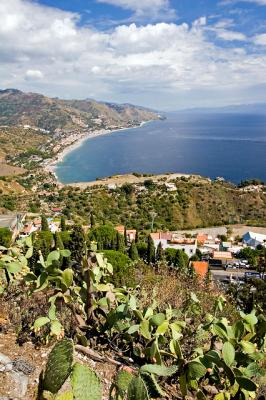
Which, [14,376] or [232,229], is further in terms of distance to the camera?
[232,229]

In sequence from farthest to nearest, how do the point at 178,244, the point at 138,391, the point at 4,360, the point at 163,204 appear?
1. the point at 163,204
2. the point at 178,244
3. the point at 4,360
4. the point at 138,391

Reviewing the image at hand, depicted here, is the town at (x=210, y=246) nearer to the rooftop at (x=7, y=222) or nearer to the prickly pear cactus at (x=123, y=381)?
the rooftop at (x=7, y=222)

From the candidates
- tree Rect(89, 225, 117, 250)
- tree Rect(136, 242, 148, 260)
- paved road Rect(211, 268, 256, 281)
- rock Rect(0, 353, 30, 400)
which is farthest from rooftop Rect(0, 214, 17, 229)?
rock Rect(0, 353, 30, 400)

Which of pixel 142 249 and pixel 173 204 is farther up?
pixel 142 249

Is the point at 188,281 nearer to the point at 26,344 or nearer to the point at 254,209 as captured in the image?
the point at 26,344

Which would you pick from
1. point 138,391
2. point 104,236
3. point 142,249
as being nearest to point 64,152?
point 104,236

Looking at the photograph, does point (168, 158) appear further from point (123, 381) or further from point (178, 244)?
point (123, 381)

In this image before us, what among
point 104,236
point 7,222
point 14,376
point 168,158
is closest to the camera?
point 14,376

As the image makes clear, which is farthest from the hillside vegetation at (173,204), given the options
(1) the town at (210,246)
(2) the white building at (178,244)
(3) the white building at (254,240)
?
(2) the white building at (178,244)
